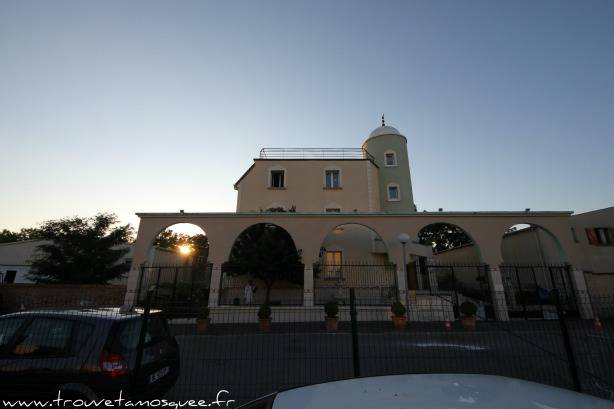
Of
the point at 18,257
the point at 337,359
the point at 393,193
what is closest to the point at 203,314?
the point at 337,359

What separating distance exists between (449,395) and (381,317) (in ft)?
37.1

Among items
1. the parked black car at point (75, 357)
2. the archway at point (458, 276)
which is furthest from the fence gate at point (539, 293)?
the parked black car at point (75, 357)

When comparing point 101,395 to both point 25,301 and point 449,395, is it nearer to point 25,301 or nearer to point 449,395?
point 449,395

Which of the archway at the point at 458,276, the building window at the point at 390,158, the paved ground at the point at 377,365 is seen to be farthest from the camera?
the building window at the point at 390,158

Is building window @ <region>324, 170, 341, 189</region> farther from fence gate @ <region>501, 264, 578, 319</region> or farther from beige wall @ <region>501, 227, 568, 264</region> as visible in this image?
beige wall @ <region>501, 227, 568, 264</region>

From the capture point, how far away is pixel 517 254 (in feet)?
59.6

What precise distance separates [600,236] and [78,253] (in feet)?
99.1

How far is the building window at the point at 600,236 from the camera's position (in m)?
15.7

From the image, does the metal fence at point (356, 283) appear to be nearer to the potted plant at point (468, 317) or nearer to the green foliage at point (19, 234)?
the potted plant at point (468, 317)

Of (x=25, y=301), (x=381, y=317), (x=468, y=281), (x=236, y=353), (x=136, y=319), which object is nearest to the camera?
(x=136, y=319)

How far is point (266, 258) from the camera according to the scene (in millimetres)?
14859

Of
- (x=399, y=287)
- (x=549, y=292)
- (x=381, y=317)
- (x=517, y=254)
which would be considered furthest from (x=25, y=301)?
(x=517, y=254)

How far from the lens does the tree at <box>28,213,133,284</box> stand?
15.2 metres

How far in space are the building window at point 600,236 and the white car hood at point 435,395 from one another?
66.6 ft
